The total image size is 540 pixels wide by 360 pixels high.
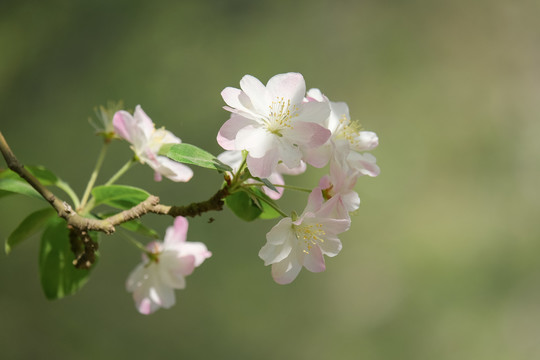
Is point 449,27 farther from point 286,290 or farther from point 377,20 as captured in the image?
point 286,290

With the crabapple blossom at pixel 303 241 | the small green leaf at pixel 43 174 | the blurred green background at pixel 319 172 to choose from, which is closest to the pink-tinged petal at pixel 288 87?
the crabapple blossom at pixel 303 241

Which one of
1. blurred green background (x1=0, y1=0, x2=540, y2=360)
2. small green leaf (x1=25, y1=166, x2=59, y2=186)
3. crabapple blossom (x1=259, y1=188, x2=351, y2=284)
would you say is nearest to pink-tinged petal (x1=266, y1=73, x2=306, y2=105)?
crabapple blossom (x1=259, y1=188, x2=351, y2=284)

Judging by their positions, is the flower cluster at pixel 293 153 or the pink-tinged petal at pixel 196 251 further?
the pink-tinged petal at pixel 196 251

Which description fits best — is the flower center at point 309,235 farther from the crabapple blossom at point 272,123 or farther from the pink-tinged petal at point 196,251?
the pink-tinged petal at point 196,251

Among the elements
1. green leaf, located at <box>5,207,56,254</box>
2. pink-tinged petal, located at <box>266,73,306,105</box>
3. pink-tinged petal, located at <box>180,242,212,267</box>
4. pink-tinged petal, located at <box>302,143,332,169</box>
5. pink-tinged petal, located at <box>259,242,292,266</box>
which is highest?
pink-tinged petal, located at <box>266,73,306,105</box>

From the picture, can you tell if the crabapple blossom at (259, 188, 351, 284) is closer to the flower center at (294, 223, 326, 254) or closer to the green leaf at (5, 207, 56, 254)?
the flower center at (294, 223, 326, 254)

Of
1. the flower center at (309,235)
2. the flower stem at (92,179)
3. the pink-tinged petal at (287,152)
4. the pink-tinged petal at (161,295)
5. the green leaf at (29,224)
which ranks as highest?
the pink-tinged petal at (287,152)

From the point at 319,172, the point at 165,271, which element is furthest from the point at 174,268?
the point at 319,172
